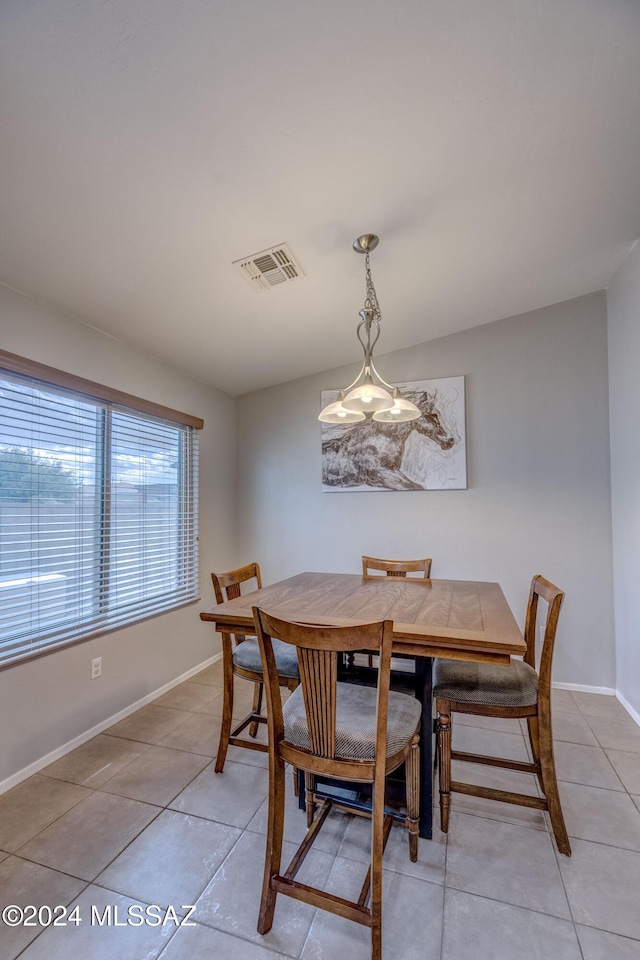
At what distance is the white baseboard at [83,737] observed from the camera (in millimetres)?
1988

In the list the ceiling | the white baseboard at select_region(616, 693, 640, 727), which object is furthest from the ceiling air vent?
the white baseboard at select_region(616, 693, 640, 727)

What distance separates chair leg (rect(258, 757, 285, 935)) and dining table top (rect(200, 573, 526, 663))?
498 millimetres

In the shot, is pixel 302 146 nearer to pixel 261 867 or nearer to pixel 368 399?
pixel 368 399

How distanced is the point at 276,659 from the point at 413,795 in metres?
0.84

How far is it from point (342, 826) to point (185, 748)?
0.97 metres

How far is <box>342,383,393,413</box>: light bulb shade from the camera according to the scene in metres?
1.99

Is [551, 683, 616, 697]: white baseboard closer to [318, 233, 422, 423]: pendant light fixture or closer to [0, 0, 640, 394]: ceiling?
[318, 233, 422, 423]: pendant light fixture

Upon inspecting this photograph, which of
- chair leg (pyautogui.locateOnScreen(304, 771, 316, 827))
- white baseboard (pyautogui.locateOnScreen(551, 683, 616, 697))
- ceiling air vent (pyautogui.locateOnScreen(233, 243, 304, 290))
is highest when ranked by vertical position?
ceiling air vent (pyautogui.locateOnScreen(233, 243, 304, 290))

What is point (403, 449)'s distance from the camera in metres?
3.39

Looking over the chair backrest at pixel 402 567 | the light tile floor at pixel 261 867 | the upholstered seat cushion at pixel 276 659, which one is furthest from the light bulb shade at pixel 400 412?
the light tile floor at pixel 261 867

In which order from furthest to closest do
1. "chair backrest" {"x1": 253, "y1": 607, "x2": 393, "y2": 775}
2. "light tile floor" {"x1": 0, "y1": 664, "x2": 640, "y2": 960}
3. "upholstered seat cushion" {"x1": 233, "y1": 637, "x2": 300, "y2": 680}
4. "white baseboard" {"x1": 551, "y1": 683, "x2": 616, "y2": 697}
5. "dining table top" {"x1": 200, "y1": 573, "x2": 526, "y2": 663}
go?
"white baseboard" {"x1": 551, "y1": 683, "x2": 616, "y2": 697} < "upholstered seat cushion" {"x1": 233, "y1": 637, "x2": 300, "y2": 680} < "dining table top" {"x1": 200, "y1": 573, "x2": 526, "y2": 663} < "light tile floor" {"x1": 0, "y1": 664, "x2": 640, "y2": 960} < "chair backrest" {"x1": 253, "y1": 607, "x2": 393, "y2": 775}

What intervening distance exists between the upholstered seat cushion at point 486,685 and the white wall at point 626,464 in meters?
1.27

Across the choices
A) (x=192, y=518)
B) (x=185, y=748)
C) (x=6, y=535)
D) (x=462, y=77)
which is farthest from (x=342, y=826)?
(x=462, y=77)

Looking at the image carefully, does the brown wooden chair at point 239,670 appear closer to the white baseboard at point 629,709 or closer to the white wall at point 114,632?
the white wall at point 114,632
